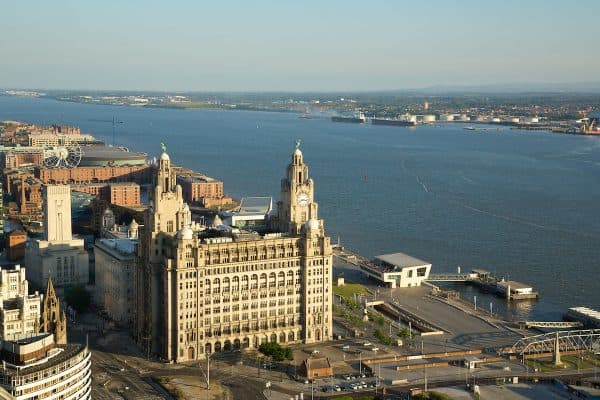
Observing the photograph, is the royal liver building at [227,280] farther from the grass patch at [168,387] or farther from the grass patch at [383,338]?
the grass patch at [168,387]

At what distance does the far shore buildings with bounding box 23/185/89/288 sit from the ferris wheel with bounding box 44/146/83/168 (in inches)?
1983

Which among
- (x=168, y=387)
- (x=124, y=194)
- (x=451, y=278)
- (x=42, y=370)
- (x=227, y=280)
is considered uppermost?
(x=42, y=370)

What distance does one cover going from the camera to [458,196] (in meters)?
102

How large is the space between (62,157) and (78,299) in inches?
2424

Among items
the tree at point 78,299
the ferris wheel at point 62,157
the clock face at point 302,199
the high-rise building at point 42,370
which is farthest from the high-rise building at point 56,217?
the ferris wheel at point 62,157

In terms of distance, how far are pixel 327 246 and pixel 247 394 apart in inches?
435

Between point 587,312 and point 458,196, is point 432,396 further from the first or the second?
point 458,196

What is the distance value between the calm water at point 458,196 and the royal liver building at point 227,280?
15.7 meters

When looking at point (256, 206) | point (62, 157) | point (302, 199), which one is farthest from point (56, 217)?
point (62, 157)

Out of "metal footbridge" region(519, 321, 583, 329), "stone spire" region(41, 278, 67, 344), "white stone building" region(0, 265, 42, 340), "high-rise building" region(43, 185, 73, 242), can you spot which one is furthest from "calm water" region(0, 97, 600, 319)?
"white stone building" region(0, 265, 42, 340)

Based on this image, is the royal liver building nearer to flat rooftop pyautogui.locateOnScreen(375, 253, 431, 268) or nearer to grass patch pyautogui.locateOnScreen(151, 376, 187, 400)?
grass patch pyautogui.locateOnScreen(151, 376, 187, 400)

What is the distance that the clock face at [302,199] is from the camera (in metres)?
49.8

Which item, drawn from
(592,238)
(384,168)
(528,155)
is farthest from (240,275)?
(528,155)

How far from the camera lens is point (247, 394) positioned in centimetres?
4044
